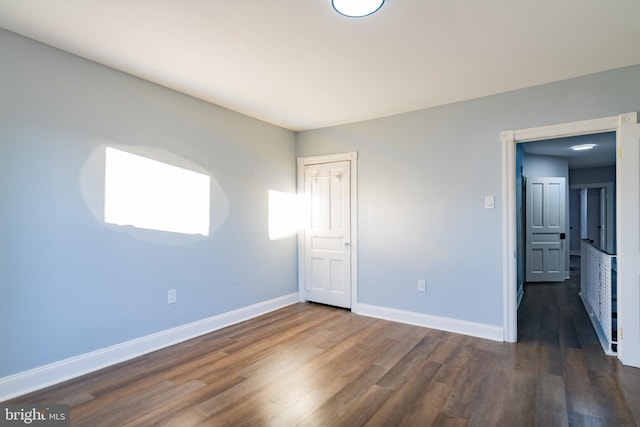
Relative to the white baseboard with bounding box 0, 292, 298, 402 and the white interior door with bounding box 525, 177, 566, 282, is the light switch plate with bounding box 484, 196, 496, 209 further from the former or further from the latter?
the white interior door with bounding box 525, 177, 566, 282

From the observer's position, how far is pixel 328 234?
4539 millimetres

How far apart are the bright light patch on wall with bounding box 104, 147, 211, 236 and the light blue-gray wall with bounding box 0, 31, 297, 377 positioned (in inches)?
3.6

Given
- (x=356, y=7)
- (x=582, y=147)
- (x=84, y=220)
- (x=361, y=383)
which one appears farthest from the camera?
(x=582, y=147)

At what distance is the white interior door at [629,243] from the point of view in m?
2.66

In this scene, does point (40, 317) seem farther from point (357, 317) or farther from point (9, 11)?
point (357, 317)

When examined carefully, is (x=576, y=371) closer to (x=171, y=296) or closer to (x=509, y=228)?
(x=509, y=228)

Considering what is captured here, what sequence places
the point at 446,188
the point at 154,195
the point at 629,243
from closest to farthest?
the point at 629,243 < the point at 154,195 < the point at 446,188

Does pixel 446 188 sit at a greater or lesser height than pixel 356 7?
lesser

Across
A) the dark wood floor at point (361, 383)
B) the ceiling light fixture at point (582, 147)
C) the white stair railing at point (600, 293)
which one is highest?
the ceiling light fixture at point (582, 147)

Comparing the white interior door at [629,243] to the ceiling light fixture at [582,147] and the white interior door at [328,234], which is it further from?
the ceiling light fixture at [582,147]

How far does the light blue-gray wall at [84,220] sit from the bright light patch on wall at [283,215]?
0.73 meters

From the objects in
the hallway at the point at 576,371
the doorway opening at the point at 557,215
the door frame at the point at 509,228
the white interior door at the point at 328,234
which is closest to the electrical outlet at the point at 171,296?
the white interior door at the point at 328,234

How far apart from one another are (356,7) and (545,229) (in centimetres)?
620

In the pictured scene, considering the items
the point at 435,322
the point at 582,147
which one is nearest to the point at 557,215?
the point at 582,147
